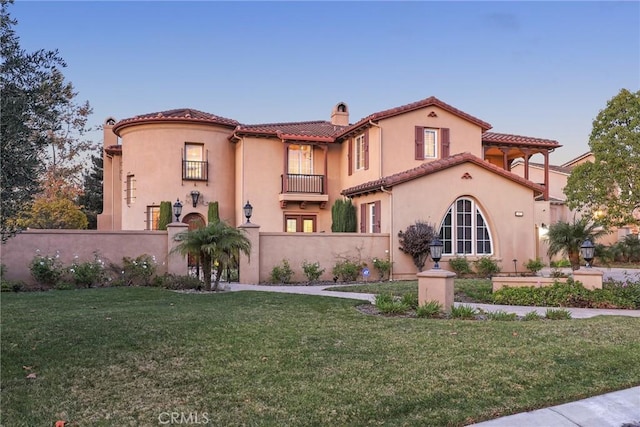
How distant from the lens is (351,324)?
820cm

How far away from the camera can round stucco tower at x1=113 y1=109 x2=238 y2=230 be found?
22953 mm

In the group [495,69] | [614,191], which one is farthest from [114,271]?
[495,69]

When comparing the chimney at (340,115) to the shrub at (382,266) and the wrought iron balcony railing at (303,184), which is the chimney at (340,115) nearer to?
the wrought iron balcony railing at (303,184)

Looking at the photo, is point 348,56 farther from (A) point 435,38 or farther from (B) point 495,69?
(B) point 495,69

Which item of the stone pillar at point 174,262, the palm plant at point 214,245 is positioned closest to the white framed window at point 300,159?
the stone pillar at point 174,262

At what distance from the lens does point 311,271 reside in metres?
16.7

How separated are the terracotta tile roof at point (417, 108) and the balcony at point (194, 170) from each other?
6.31 meters

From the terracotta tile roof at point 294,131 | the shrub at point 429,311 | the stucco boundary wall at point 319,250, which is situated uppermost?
the terracotta tile roof at point 294,131

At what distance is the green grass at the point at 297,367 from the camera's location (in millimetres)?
4422

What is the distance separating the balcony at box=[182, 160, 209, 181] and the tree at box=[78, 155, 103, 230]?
1736 cm

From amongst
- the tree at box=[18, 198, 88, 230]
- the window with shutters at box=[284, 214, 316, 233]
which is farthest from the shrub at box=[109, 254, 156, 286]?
the tree at box=[18, 198, 88, 230]

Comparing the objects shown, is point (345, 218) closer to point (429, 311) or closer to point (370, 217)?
point (370, 217)

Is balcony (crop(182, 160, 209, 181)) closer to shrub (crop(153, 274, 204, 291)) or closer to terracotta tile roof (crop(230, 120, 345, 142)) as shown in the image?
terracotta tile roof (crop(230, 120, 345, 142))

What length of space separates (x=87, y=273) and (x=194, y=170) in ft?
32.0
